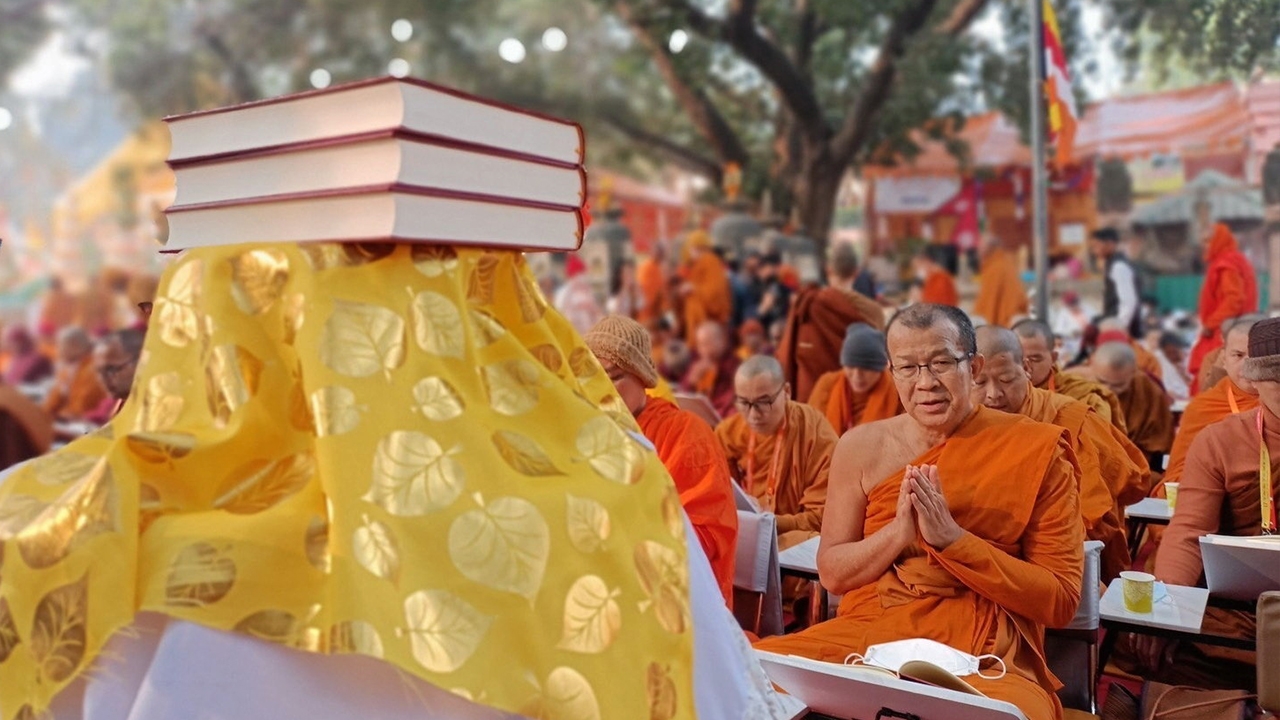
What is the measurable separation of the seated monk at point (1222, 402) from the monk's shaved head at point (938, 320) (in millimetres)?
1779

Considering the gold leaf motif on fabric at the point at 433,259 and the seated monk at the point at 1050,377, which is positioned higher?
the gold leaf motif on fabric at the point at 433,259

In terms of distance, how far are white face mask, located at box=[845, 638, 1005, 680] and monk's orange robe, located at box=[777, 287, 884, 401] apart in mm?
4383

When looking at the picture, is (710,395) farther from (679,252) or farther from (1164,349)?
(679,252)

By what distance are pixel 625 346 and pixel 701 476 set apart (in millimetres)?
393

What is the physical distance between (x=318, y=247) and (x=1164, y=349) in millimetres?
8004

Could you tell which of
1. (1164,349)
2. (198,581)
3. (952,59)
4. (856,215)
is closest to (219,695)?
(198,581)

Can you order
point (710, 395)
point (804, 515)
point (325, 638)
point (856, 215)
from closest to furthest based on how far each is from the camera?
1. point (325, 638)
2. point (804, 515)
3. point (710, 395)
4. point (856, 215)

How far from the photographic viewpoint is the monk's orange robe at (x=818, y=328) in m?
6.61

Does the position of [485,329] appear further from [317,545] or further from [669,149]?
[669,149]

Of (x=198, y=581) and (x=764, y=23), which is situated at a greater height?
(x=764, y=23)

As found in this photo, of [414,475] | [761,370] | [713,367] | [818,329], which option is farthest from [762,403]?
[713,367]

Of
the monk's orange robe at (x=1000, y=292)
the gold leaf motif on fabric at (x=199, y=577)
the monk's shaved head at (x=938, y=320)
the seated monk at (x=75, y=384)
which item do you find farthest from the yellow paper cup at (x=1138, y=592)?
the seated monk at (x=75, y=384)

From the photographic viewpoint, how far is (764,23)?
15008mm

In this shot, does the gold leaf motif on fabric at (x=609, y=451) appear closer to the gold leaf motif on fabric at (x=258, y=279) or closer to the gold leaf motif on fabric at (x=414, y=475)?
the gold leaf motif on fabric at (x=414, y=475)
